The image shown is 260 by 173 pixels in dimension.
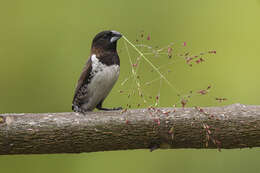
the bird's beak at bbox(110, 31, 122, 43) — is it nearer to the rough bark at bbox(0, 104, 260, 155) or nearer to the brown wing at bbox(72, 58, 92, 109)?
the brown wing at bbox(72, 58, 92, 109)

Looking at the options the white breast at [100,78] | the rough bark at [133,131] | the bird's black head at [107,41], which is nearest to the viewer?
the rough bark at [133,131]

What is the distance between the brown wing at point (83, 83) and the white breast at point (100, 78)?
48 mm

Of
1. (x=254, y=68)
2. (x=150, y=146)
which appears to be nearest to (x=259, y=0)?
(x=150, y=146)

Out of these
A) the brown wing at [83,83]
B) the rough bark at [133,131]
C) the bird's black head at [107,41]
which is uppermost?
the bird's black head at [107,41]

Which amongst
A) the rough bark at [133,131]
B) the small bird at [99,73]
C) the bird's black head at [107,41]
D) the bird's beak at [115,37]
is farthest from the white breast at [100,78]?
the rough bark at [133,131]

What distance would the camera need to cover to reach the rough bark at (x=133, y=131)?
3.85 meters

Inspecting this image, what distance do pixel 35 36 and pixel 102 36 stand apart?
7.44 ft

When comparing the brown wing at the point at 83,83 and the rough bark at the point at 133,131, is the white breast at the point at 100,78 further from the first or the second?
the rough bark at the point at 133,131

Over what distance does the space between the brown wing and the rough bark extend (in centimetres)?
73

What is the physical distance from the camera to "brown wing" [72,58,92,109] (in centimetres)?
461

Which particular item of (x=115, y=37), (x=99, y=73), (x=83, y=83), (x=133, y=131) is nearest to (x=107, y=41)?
(x=115, y=37)

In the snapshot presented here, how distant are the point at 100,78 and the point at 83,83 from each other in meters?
0.22

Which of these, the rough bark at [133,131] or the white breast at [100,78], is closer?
the rough bark at [133,131]

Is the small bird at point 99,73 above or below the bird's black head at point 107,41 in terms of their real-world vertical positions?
below
